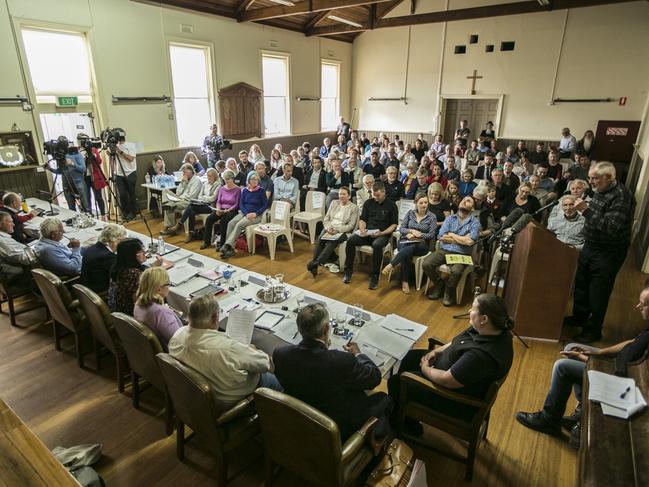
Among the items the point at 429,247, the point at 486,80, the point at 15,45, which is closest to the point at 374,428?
the point at 429,247

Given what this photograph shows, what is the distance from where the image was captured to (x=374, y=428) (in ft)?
6.59

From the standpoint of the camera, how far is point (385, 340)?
2506mm

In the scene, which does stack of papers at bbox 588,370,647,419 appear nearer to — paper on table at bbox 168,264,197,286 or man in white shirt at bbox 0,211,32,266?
paper on table at bbox 168,264,197,286

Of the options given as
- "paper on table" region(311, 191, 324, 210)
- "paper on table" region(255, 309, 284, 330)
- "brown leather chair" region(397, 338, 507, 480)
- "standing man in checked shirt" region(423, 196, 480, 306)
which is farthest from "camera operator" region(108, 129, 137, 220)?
"brown leather chair" region(397, 338, 507, 480)

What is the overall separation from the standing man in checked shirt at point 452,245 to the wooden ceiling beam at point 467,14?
23.3 ft

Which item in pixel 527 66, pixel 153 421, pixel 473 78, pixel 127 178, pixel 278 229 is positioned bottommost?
pixel 153 421

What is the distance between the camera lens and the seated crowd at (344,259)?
1.98 m

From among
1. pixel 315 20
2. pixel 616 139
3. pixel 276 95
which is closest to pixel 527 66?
pixel 616 139

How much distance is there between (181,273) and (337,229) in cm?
226

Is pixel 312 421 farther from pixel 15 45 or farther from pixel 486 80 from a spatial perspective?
pixel 486 80

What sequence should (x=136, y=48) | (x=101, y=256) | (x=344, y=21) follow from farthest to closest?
(x=344, y=21) < (x=136, y=48) < (x=101, y=256)

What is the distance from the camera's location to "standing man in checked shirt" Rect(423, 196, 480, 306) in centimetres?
433

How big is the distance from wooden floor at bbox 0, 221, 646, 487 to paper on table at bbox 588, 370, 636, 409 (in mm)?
657

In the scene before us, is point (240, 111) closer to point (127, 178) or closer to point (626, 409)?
point (127, 178)
